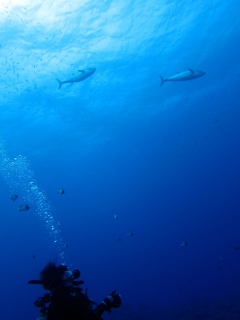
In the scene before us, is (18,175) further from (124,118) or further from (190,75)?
(190,75)

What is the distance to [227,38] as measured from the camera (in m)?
23.9

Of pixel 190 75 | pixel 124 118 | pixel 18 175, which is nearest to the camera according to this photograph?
pixel 190 75

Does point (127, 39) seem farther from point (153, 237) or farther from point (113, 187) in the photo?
point (153, 237)

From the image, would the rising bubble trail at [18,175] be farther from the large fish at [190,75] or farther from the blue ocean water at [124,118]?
the large fish at [190,75]

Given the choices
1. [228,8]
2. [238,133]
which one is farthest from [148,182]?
[228,8]

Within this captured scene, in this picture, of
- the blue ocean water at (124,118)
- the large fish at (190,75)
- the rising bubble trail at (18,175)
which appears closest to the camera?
the large fish at (190,75)

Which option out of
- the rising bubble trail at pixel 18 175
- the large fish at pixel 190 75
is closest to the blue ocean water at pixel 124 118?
the rising bubble trail at pixel 18 175

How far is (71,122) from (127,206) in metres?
60.7

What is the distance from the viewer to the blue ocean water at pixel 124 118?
1772 centimetres

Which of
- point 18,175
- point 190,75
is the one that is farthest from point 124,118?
point 190,75

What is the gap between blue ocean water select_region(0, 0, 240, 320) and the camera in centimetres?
1772

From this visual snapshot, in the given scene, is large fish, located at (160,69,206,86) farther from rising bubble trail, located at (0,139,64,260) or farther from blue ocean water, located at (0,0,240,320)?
rising bubble trail, located at (0,139,64,260)

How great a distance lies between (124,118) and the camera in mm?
34438

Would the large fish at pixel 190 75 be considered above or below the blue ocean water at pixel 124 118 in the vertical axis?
below
